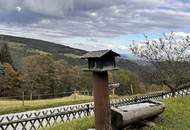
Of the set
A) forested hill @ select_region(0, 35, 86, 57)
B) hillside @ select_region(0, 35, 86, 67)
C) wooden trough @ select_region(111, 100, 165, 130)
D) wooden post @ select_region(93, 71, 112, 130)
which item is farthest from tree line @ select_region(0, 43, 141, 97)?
forested hill @ select_region(0, 35, 86, 57)

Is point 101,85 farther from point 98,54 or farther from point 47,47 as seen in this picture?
point 47,47

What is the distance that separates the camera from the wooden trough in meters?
11.6

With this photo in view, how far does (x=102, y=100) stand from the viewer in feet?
35.7

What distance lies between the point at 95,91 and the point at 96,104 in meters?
0.34

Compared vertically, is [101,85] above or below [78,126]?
above

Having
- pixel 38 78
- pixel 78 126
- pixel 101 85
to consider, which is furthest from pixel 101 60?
pixel 38 78

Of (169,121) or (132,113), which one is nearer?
(132,113)

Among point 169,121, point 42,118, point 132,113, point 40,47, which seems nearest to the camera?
point 132,113

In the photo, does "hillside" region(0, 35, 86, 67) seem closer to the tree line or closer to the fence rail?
the tree line

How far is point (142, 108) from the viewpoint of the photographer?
1274 cm

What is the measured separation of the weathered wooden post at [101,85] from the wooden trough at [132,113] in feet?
2.10

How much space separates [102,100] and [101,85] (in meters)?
0.39

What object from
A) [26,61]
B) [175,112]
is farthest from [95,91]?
[26,61]

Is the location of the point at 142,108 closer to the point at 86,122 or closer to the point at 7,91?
Result: the point at 86,122
